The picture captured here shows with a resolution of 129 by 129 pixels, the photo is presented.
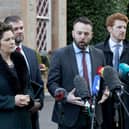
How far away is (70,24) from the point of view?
80.2ft

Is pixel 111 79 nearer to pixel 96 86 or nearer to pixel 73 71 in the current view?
pixel 96 86

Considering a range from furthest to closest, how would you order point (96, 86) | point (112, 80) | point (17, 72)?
point (17, 72) < point (96, 86) < point (112, 80)

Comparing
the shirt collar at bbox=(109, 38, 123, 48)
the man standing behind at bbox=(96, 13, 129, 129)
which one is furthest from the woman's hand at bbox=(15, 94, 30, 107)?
the shirt collar at bbox=(109, 38, 123, 48)

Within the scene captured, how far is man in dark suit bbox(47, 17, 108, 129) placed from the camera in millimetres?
7426

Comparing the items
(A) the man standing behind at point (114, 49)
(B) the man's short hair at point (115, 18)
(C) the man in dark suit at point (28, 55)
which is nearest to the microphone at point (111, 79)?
(C) the man in dark suit at point (28, 55)

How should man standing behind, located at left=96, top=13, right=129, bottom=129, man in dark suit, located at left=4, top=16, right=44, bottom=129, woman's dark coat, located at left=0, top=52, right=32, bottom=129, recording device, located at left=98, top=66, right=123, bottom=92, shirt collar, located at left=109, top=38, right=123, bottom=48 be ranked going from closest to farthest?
1. recording device, located at left=98, top=66, right=123, bottom=92
2. woman's dark coat, located at left=0, top=52, right=32, bottom=129
3. man in dark suit, located at left=4, top=16, right=44, bottom=129
4. man standing behind, located at left=96, top=13, right=129, bottom=129
5. shirt collar, located at left=109, top=38, right=123, bottom=48

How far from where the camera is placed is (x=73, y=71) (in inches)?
297

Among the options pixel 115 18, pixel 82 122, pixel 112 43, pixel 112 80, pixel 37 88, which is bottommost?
pixel 82 122

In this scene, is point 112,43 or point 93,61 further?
point 112,43

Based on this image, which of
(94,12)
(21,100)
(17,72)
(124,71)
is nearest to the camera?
(21,100)

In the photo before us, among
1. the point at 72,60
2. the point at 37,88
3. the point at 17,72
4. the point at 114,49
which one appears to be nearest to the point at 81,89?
the point at 17,72

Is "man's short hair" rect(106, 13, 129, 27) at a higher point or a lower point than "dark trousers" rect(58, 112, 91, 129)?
higher

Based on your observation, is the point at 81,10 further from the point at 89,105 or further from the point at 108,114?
the point at 89,105

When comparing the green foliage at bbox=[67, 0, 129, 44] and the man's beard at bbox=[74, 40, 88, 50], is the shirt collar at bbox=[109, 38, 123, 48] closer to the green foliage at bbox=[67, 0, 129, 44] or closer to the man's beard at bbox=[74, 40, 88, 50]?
the man's beard at bbox=[74, 40, 88, 50]
